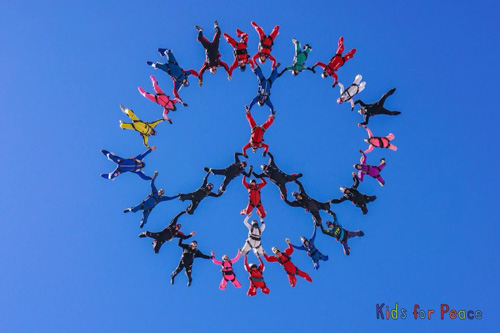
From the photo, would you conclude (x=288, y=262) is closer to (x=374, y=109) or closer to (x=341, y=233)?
(x=341, y=233)

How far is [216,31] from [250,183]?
523 centimetres

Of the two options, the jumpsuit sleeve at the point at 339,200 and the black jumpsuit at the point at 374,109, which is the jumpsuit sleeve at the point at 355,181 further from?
the black jumpsuit at the point at 374,109

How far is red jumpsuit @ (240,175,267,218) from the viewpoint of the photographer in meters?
14.9

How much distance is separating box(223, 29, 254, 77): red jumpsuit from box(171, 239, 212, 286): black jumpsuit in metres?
6.47

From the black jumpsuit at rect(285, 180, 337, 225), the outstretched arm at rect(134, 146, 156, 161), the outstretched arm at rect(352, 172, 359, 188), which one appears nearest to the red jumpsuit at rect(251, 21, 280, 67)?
the black jumpsuit at rect(285, 180, 337, 225)

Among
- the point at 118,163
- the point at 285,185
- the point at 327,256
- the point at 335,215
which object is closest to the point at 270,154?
the point at 285,185

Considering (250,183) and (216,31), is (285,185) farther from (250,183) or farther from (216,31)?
(216,31)

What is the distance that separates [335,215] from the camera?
1524 cm

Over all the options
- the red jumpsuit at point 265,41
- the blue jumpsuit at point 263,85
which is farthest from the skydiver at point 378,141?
the red jumpsuit at point 265,41

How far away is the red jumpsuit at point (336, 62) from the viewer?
15.4m

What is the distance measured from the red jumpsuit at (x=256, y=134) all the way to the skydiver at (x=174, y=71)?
251 cm

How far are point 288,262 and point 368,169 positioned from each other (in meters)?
4.31

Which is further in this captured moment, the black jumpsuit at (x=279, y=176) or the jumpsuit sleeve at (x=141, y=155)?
the jumpsuit sleeve at (x=141, y=155)

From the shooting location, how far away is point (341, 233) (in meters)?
15.4
